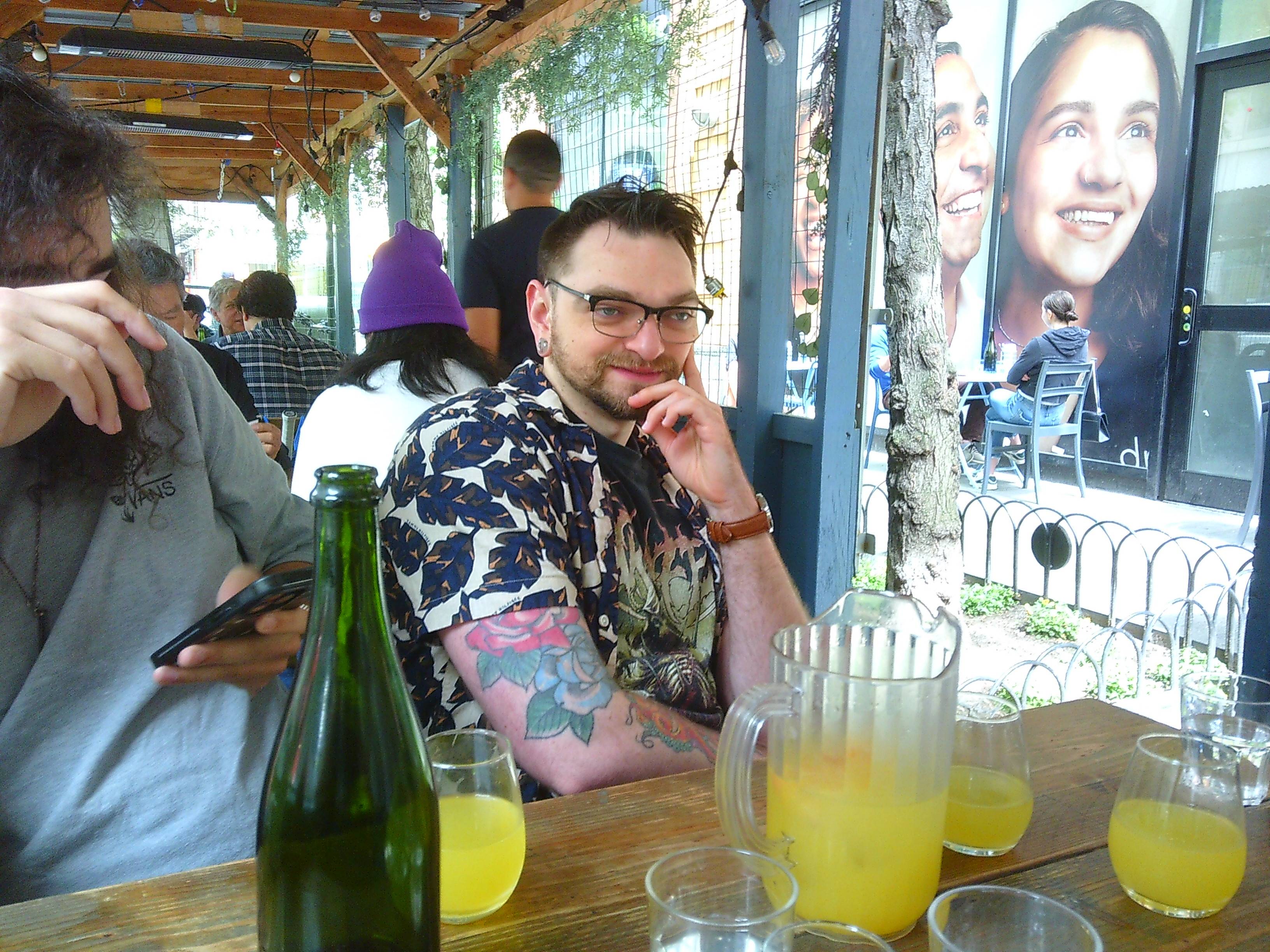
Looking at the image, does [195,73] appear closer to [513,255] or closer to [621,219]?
[513,255]

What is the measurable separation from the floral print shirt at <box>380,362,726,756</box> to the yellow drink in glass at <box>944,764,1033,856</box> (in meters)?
0.43

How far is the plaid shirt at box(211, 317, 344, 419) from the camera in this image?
4098 millimetres

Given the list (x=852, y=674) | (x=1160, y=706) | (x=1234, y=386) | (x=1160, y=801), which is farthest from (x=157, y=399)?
(x=1234, y=386)

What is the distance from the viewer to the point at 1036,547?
4.36 meters

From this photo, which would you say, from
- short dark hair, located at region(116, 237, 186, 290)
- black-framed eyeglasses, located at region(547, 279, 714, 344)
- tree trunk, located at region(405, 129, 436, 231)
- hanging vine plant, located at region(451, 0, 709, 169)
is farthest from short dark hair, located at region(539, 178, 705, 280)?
tree trunk, located at region(405, 129, 436, 231)

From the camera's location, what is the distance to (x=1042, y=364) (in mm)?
5945

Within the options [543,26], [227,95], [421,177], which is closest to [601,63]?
[543,26]

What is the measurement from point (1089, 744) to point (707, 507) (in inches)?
25.9

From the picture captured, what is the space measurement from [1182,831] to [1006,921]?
0.87ft

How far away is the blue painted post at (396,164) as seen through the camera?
256 inches

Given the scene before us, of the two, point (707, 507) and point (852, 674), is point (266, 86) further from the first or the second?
point (852, 674)

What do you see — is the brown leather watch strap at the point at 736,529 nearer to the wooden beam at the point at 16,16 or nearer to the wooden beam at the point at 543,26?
the wooden beam at the point at 543,26

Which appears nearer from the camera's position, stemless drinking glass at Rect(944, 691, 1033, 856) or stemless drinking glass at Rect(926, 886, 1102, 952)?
stemless drinking glass at Rect(926, 886, 1102, 952)

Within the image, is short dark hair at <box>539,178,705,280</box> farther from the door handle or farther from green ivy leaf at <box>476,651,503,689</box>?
the door handle
